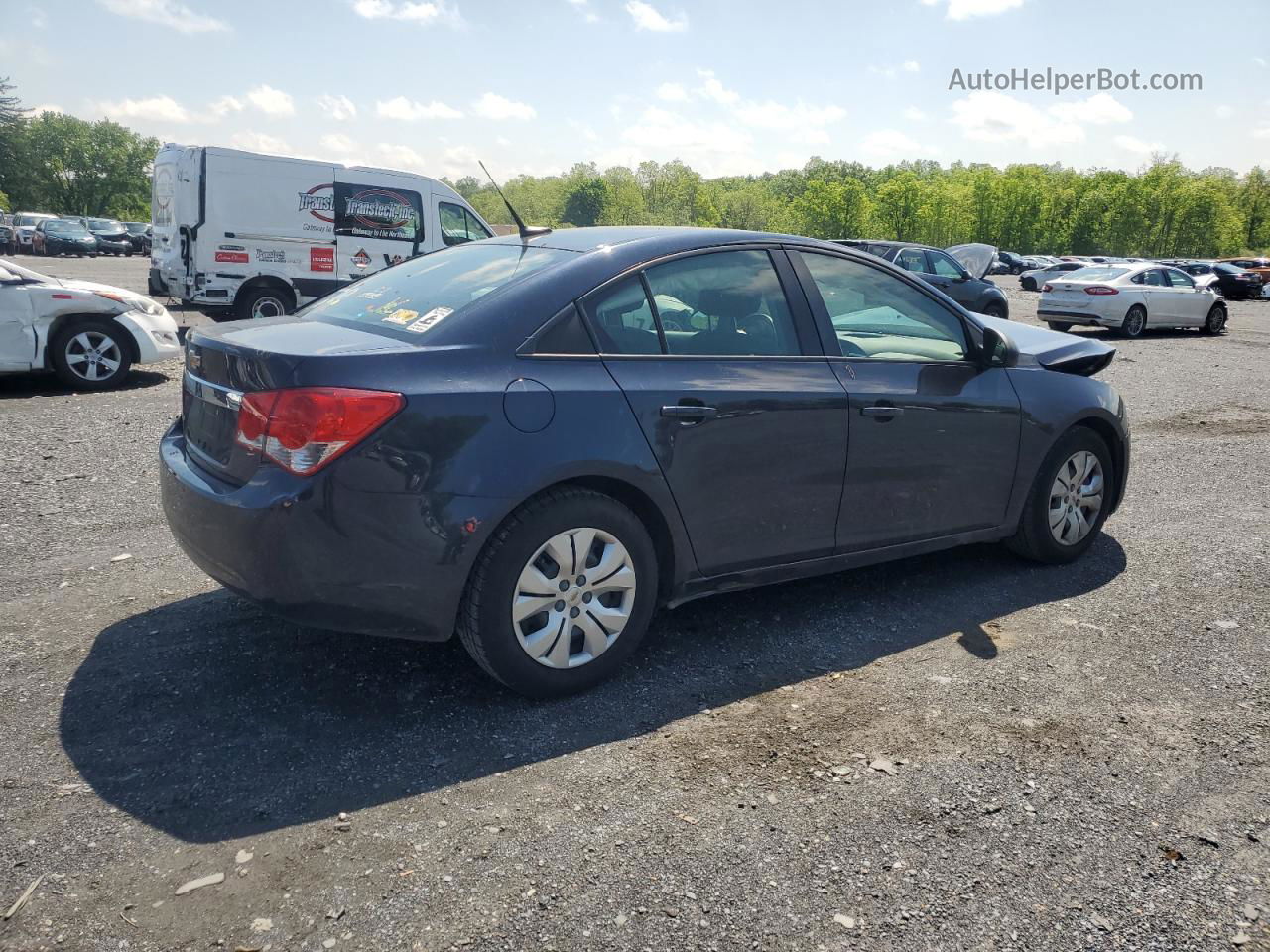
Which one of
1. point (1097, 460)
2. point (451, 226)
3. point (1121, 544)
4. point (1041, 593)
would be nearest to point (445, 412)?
point (1041, 593)

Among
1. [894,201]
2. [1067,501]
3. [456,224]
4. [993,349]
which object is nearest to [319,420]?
[993,349]

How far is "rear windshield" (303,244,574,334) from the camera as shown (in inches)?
144

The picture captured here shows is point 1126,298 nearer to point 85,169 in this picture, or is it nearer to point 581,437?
point 581,437

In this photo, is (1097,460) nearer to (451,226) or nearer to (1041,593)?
(1041,593)

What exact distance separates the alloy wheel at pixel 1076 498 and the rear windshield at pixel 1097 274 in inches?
690

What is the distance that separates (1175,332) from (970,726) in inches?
891

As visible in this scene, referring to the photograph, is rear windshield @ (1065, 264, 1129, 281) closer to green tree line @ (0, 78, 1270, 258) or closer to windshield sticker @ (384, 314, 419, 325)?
windshield sticker @ (384, 314, 419, 325)

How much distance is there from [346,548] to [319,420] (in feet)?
1.32

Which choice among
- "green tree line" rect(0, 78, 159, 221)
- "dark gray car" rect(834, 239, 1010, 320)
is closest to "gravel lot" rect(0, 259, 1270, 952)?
"dark gray car" rect(834, 239, 1010, 320)

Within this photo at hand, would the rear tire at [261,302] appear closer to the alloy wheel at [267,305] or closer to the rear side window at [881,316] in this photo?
the alloy wheel at [267,305]

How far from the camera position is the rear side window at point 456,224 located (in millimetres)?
15289

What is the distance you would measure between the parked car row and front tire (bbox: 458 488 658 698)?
41.5 metres

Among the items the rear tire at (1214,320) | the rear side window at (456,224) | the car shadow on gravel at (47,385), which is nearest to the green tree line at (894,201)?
the rear tire at (1214,320)

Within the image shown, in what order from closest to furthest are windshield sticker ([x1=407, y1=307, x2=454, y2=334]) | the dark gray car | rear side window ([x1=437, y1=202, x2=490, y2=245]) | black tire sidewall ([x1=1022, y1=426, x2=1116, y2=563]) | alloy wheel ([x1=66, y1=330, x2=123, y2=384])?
windshield sticker ([x1=407, y1=307, x2=454, y2=334]) < black tire sidewall ([x1=1022, y1=426, x2=1116, y2=563]) < alloy wheel ([x1=66, y1=330, x2=123, y2=384]) < rear side window ([x1=437, y1=202, x2=490, y2=245]) < the dark gray car
